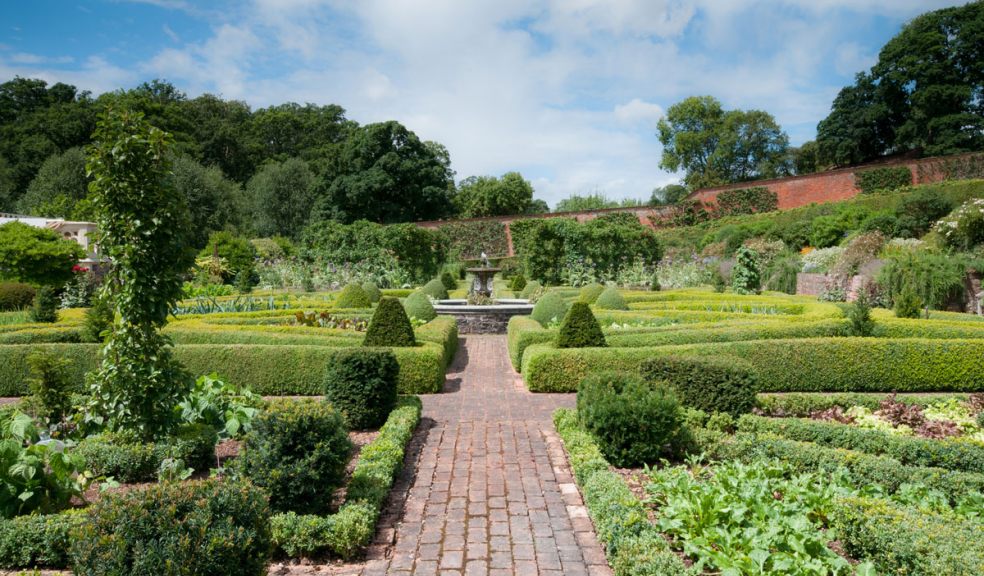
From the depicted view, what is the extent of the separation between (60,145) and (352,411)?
42234 mm

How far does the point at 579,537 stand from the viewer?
4.02 metres

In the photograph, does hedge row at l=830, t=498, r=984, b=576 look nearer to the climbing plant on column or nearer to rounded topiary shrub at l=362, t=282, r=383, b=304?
the climbing plant on column

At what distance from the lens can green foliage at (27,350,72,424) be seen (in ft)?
19.7

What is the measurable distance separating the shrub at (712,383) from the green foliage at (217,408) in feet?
13.2

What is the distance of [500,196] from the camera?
4775 cm

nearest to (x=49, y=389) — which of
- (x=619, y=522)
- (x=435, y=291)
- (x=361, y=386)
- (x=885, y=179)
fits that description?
(x=361, y=386)

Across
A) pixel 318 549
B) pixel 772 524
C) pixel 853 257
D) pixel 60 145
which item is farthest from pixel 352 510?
pixel 60 145

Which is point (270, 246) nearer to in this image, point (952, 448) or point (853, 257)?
point (853, 257)

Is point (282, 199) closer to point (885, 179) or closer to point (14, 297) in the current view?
point (14, 297)

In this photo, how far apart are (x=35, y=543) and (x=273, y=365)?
4866mm

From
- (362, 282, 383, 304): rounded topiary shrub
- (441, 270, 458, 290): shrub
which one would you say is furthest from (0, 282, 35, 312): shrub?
(441, 270, 458, 290): shrub

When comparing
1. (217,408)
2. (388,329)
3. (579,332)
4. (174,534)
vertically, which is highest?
(388,329)

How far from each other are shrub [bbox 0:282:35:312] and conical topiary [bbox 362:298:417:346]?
533 inches

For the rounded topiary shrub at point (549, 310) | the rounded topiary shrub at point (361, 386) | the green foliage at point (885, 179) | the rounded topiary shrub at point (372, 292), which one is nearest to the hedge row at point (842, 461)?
the rounded topiary shrub at point (361, 386)
